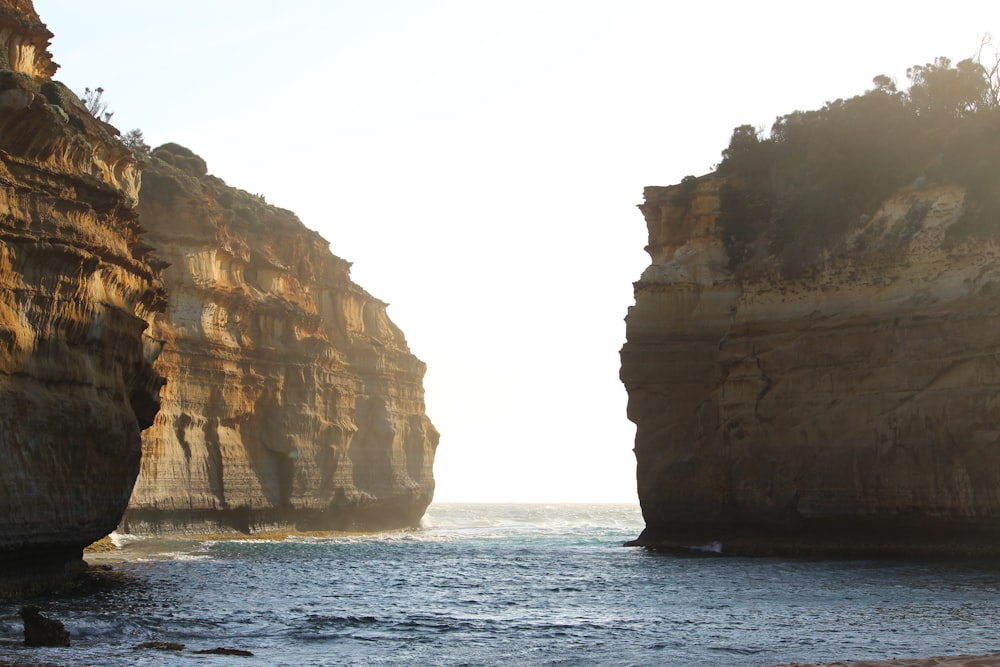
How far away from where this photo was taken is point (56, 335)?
24.7 meters

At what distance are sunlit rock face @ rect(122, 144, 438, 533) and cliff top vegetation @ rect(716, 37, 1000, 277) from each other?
82.2 feet

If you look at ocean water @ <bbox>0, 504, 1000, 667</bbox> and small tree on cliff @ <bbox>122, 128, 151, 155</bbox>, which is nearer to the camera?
ocean water @ <bbox>0, 504, 1000, 667</bbox>

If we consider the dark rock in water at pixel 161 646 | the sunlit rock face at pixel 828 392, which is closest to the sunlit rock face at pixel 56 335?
the dark rock in water at pixel 161 646

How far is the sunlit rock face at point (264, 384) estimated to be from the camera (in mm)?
53156

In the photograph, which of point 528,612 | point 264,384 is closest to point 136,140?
point 264,384

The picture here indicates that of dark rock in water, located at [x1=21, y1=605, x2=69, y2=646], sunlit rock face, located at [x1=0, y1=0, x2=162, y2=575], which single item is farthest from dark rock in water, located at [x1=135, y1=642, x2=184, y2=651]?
sunlit rock face, located at [x1=0, y1=0, x2=162, y2=575]

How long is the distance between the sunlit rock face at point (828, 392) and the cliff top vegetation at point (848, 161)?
35.2 inches

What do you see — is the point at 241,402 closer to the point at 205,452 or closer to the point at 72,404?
the point at 205,452

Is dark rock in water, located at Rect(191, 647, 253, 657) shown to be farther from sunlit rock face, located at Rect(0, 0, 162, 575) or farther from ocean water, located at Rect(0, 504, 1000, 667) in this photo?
sunlit rock face, located at Rect(0, 0, 162, 575)

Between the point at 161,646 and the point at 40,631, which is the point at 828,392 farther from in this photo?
the point at 40,631

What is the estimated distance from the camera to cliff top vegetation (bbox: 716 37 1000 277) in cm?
3812

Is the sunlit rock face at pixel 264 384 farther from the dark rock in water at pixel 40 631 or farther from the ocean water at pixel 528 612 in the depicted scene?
the dark rock in water at pixel 40 631

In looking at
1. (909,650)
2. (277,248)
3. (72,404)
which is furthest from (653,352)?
(277,248)

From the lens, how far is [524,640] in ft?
63.6
